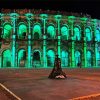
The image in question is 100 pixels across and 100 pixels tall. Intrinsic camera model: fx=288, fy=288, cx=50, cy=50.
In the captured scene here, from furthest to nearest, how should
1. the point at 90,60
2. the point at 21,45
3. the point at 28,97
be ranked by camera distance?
1. the point at 90,60
2. the point at 21,45
3. the point at 28,97

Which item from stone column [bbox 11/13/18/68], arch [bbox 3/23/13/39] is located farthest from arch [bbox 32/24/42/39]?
arch [bbox 3/23/13/39]

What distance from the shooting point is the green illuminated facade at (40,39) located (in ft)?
158

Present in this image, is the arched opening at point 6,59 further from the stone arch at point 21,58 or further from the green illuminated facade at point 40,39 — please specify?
the stone arch at point 21,58

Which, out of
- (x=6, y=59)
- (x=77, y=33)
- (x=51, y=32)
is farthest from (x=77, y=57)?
(x=6, y=59)

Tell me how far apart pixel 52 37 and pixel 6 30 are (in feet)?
26.2

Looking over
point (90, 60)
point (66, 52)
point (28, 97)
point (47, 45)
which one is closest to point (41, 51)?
point (47, 45)

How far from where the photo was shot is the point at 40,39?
48.8m

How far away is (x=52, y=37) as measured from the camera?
50031 millimetres

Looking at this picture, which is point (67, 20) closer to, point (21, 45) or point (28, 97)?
point (21, 45)

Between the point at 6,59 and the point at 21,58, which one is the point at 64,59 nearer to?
the point at 21,58

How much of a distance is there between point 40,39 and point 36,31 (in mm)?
1845

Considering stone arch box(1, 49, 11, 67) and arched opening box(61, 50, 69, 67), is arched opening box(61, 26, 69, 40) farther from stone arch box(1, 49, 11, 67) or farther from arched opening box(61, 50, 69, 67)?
stone arch box(1, 49, 11, 67)

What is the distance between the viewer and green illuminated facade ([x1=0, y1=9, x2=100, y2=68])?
48.2m

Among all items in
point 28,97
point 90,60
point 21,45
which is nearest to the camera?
point 28,97
